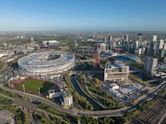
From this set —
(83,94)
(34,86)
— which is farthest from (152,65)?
(34,86)

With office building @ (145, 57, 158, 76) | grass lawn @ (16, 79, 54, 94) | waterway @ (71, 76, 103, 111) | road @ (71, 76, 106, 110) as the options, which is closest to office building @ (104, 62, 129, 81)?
road @ (71, 76, 106, 110)

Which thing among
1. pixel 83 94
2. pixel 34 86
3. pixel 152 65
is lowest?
pixel 83 94

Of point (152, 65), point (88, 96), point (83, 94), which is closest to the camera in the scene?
point (88, 96)

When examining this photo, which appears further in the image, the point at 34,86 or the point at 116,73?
the point at 116,73

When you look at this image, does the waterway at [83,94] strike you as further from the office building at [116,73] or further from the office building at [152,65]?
the office building at [152,65]

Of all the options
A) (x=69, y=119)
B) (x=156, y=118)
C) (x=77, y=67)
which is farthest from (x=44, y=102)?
(x=77, y=67)

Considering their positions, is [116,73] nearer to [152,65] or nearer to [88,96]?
[88,96]

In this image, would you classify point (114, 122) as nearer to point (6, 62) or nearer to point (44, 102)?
point (44, 102)

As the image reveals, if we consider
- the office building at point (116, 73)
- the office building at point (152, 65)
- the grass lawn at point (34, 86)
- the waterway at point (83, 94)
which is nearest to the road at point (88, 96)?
the waterway at point (83, 94)
